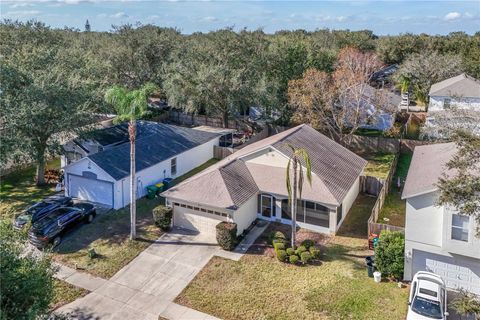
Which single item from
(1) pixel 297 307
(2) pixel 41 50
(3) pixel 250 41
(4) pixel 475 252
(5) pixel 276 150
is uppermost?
(3) pixel 250 41

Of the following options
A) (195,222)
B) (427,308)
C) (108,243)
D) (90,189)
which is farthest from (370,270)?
(90,189)

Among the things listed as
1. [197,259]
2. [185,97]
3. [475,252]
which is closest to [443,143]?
[475,252]

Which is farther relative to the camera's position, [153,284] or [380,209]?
[380,209]

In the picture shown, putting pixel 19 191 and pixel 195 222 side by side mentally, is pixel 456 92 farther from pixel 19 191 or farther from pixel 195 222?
pixel 19 191

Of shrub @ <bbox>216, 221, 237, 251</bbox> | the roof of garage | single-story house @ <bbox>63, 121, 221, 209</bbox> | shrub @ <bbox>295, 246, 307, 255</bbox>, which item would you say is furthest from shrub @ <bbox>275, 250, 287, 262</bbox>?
the roof of garage

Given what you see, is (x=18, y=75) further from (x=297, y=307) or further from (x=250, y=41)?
(x=250, y=41)

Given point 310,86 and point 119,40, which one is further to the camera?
point 119,40
